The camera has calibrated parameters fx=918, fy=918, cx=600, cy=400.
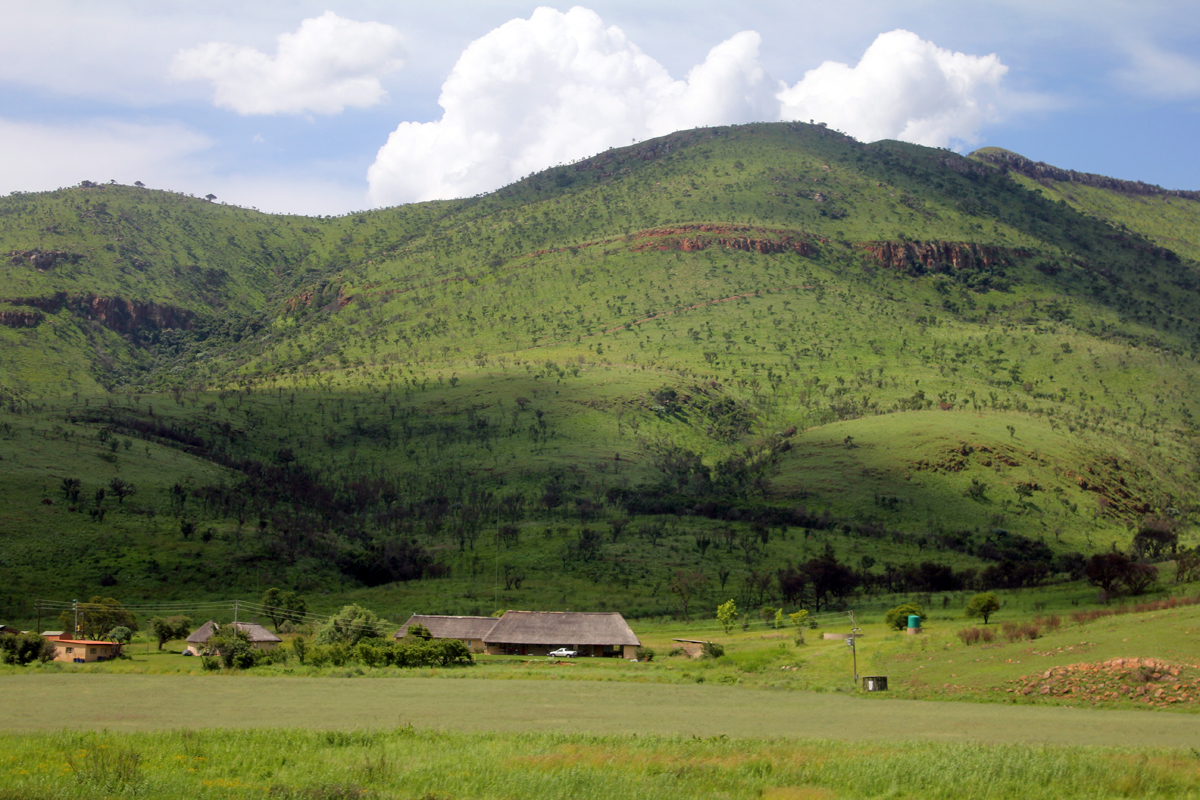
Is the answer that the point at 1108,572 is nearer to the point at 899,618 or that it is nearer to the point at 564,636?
the point at 899,618

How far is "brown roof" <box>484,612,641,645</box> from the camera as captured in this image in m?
62.2

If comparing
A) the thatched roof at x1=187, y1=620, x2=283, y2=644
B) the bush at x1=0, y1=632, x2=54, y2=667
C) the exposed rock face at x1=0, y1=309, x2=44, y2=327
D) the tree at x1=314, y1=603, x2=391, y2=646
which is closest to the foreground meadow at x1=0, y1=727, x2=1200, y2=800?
the bush at x1=0, y1=632, x2=54, y2=667

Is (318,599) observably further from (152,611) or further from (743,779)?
(743,779)

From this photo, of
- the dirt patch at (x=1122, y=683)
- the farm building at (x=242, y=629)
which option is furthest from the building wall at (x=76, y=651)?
the dirt patch at (x=1122, y=683)

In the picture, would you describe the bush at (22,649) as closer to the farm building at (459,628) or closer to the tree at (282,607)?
the farm building at (459,628)

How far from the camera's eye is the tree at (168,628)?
62.8m

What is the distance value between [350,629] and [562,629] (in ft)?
46.4

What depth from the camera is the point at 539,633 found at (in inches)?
2473

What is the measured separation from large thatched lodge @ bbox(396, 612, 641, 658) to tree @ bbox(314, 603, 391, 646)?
1.92 meters

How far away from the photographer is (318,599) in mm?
85812

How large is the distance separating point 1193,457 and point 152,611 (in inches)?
5665

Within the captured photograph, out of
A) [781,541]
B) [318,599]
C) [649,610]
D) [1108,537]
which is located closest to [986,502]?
[1108,537]

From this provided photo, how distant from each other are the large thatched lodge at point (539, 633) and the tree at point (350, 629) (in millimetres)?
1917

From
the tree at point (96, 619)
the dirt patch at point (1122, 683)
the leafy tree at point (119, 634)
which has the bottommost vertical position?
the dirt patch at point (1122, 683)
